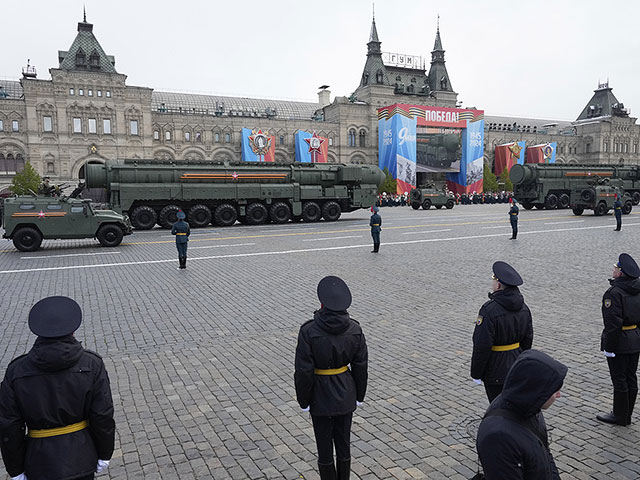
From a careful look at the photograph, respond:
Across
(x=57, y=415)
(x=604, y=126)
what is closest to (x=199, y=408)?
(x=57, y=415)

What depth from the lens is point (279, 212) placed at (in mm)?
29547

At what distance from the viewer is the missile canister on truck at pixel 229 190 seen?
2702 cm

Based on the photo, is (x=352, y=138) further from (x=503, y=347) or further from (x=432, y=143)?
(x=503, y=347)

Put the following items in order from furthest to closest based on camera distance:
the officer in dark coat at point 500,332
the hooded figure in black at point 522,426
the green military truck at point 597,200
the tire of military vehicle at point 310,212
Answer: the green military truck at point 597,200
the tire of military vehicle at point 310,212
the officer in dark coat at point 500,332
the hooded figure in black at point 522,426

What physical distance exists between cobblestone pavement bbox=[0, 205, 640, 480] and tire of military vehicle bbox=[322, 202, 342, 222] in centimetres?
1336

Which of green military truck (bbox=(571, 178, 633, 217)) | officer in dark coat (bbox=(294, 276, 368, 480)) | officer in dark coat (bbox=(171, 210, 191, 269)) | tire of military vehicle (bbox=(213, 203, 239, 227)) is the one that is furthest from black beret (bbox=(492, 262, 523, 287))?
green military truck (bbox=(571, 178, 633, 217))

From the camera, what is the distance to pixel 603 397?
570 cm

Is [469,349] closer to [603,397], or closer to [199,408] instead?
[603,397]

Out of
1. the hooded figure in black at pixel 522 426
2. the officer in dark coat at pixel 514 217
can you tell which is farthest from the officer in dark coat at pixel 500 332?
the officer in dark coat at pixel 514 217

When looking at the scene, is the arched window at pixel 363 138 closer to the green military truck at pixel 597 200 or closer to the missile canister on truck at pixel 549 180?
the missile canister on truck at pixel 549 180

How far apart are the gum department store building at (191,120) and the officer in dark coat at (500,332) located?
57.4 metres

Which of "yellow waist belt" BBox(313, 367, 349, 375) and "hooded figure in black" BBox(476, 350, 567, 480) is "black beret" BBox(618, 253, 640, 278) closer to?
"hooded figure in black" BBox(476, 350, 567, 480)

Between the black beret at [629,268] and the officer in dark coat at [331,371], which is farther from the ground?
the black beret at [629,268]

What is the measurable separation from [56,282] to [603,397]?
12.2 meters
